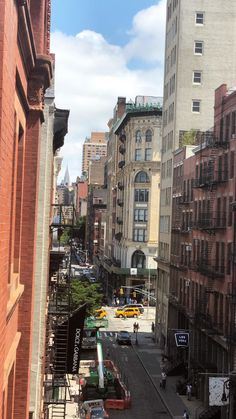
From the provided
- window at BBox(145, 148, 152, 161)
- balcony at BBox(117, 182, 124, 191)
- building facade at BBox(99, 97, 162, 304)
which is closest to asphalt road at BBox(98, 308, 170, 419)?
building facade at BBox(99, 97, 162, 304)

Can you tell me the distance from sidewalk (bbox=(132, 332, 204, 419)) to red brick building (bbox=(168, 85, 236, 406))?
167 centimetres

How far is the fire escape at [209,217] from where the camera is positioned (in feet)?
141

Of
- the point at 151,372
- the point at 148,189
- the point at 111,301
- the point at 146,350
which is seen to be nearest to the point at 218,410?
the point at 151,372

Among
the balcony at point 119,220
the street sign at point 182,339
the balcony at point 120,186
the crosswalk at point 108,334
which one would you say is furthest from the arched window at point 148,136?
the street sign at point 182,339

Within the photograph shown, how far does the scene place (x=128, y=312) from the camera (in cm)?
8881

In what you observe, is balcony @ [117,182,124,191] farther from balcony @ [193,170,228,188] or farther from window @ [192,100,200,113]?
balcony @ [193,170,228,188]

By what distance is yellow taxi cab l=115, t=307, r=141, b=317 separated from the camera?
87.9 m

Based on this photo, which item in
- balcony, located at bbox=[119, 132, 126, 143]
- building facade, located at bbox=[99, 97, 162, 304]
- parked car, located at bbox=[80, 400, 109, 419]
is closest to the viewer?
parked car, located at bbox=[80, 400, 109, 419]

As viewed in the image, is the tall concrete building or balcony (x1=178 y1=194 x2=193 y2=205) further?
the tall concrete building

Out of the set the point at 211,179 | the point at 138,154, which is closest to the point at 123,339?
the point at 211,179

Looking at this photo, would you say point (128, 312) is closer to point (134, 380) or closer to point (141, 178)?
point (141, 178)

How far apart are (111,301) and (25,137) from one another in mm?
96648

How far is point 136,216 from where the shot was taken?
3954 inches

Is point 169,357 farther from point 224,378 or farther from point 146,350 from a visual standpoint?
point 224,378
